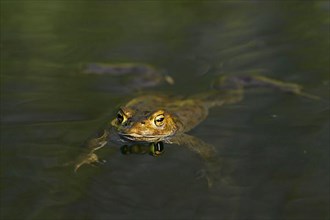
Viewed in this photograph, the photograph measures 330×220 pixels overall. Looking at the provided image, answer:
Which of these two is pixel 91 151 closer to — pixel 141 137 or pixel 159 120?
pixel 141 137

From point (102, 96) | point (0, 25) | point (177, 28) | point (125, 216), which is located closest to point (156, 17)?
point (177, 28)

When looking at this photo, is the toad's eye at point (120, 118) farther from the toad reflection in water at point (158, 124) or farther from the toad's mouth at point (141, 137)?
the toad's mouth at point (141, 137)

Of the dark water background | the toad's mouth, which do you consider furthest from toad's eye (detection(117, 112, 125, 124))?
the dark water background

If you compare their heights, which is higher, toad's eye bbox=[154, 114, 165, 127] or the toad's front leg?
toad's eye bbox=[154, 114, 165, 127]

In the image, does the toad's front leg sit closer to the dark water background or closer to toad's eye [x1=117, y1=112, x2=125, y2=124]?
the dark water background

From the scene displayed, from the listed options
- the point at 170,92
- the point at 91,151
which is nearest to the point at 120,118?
the point at 91,151

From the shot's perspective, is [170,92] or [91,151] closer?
[91,151]

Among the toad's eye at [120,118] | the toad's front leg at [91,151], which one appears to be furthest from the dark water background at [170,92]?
the toad's eye at [120,118]
